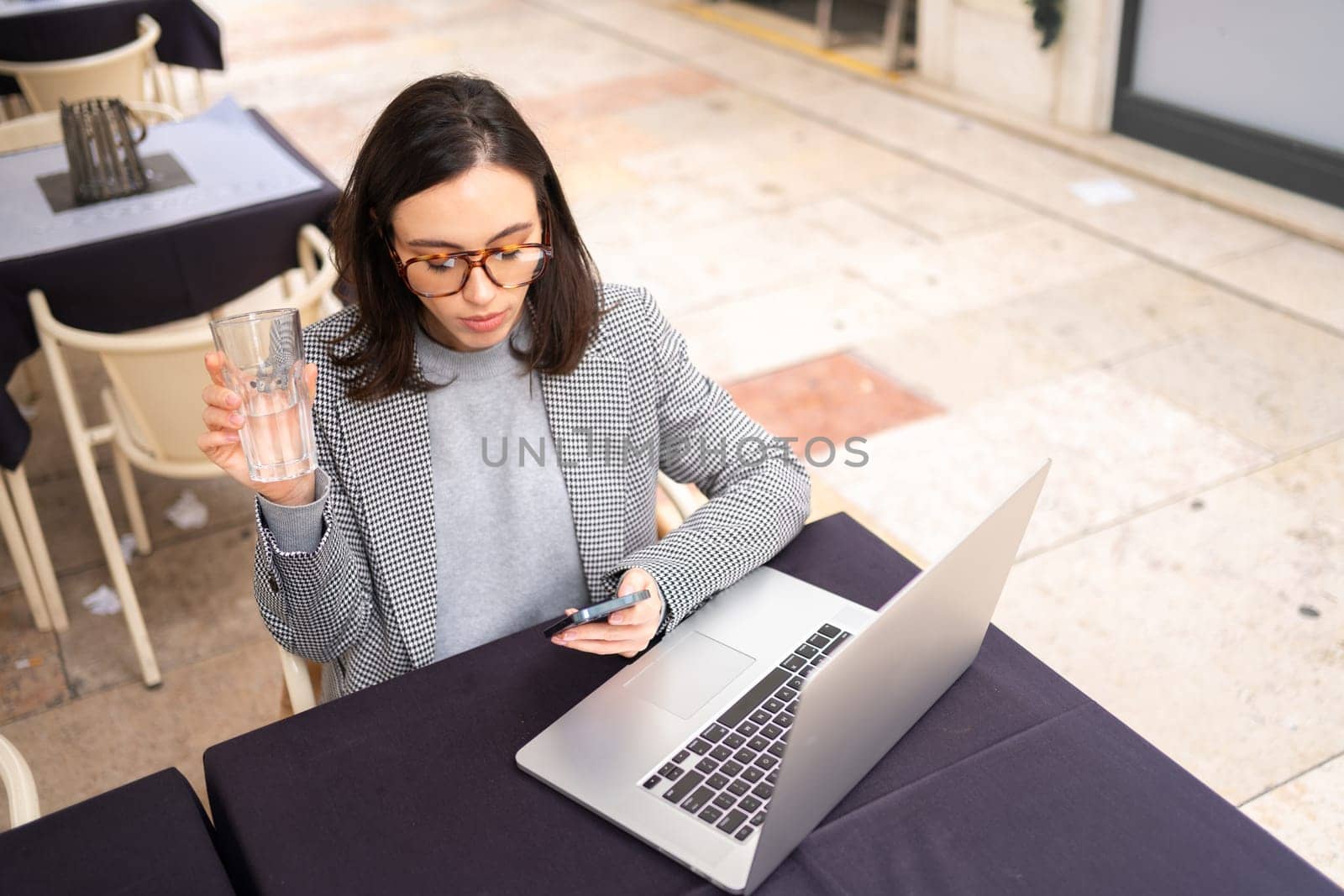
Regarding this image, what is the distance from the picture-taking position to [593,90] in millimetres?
6480

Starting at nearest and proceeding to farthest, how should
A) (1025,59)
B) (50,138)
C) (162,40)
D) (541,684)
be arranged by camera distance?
(541,684) < (50,138) < (162,40) < (1025,59)

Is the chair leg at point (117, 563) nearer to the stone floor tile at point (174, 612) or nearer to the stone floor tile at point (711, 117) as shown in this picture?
the stone floor tile at point (174, 612)

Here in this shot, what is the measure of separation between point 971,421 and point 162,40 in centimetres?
356

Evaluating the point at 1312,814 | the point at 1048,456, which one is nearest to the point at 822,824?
the point at 1312,814

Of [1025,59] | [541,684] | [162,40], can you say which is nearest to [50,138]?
[162,40]

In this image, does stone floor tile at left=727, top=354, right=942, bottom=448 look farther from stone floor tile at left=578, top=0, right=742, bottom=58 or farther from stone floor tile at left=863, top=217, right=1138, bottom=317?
stone floor tile at left=578, top=0, right=742, bottom=58

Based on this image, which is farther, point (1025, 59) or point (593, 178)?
point (1025, 59)

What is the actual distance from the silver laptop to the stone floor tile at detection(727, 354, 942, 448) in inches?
75.5

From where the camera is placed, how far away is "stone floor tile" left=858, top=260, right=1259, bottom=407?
3.68 m

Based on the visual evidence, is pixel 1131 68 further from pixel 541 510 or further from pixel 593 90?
pixel 541 510

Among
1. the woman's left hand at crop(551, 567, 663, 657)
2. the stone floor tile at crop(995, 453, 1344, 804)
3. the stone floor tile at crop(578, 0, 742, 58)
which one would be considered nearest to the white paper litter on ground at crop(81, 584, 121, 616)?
the woman's left hand at crop(551, 567, 663, 657)

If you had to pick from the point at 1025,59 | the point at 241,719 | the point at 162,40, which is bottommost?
the point at 241,719

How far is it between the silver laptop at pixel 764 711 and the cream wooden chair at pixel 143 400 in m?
1.34

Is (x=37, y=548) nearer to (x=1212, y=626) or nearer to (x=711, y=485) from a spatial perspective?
(x=711, y=485)
